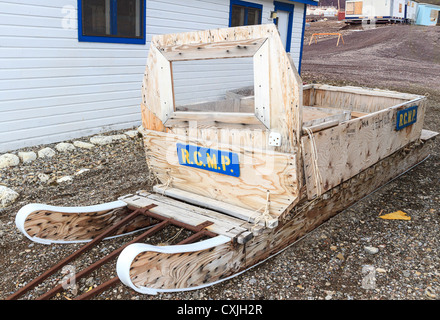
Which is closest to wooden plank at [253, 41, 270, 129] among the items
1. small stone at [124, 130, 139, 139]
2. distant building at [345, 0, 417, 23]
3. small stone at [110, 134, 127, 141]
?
small stone at [110, 134, 127, 141]

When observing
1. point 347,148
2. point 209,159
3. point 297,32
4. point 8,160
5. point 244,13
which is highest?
point 244,13

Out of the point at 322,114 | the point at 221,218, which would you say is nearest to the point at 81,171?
the point at 221,218

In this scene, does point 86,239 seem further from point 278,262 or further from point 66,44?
point 66,44

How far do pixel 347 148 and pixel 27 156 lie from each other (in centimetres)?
467

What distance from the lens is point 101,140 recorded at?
6809 mm

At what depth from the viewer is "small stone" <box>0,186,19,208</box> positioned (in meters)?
4.53

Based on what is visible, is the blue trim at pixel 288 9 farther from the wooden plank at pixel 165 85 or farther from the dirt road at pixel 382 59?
the wooden plank at pixel 165 85

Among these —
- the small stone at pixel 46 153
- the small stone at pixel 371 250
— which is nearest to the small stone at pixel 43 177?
the small stone at pixel 46 153

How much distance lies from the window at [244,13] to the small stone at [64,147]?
5.17 meters

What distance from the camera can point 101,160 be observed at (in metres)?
6.08

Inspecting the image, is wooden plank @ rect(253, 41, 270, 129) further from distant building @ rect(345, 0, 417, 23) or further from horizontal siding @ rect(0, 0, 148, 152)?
distant building @ rect(345, 0, 417, 23)

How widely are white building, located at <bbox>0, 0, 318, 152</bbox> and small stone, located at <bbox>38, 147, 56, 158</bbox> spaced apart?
419mm

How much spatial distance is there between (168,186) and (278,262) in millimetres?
1373

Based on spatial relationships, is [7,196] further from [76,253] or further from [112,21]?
[112,21]
